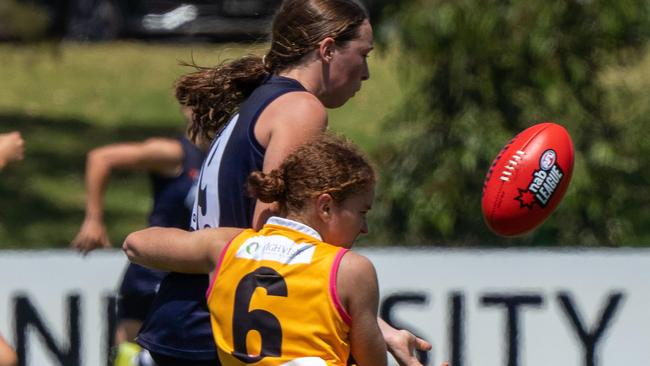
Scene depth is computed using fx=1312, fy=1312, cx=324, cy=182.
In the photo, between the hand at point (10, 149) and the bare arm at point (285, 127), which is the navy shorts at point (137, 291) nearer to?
the hand at point (10, 149)

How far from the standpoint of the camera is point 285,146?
288 centimetres

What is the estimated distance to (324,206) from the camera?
9.19 ft

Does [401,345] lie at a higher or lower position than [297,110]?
lower

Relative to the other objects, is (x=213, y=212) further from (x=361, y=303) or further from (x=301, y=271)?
(x=361, y=303)

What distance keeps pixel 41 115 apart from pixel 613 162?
22.0 ft

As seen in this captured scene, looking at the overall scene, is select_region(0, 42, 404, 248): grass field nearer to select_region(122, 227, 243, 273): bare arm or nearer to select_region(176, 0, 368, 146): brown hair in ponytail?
select_region(176, 0, 368, 146): brown hair in ponytail

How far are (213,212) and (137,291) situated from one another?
198 centimetres

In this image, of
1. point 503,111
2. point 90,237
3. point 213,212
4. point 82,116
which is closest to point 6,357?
point 90,237

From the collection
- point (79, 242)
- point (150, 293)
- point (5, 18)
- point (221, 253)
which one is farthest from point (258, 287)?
point (5, 18)

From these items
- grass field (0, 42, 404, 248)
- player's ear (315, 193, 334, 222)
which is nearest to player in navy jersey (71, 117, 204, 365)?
player's ear (315, 193, 334, 222)

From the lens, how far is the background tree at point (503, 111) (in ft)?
24.1

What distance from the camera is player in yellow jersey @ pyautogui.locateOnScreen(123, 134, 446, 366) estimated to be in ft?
8.95

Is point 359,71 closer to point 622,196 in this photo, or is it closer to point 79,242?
point 79,242

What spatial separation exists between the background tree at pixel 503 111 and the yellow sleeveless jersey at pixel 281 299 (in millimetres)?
4597
